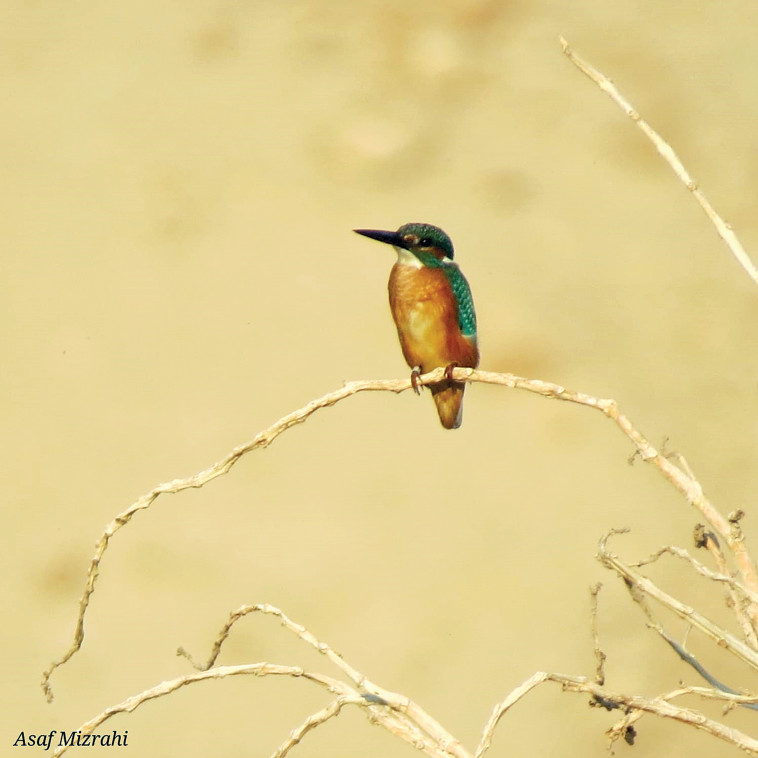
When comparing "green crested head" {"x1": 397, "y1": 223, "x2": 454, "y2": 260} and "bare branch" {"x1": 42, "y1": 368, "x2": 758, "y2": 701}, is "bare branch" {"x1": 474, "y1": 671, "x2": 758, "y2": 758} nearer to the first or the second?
"bare branch" {"x1": 42, "y1": 368, "x2": 758, "y2": 701}

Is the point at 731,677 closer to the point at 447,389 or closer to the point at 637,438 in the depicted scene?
the point at 447,389

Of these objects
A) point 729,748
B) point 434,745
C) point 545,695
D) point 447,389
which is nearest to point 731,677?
point 729,748

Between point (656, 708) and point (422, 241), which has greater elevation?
point (422, 241)

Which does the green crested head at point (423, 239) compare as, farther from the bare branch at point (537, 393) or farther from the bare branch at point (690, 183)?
the bare branch at point (690, 183)

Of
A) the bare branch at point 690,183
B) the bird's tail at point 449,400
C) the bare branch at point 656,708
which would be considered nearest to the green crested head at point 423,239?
the bird's tail at point 449,400

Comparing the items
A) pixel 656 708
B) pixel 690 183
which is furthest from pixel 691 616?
pixel 690 183

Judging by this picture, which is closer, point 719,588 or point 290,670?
point 290,670

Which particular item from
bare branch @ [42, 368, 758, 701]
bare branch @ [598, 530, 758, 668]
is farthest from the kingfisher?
bare branch @ [598, 530, 758, 668]

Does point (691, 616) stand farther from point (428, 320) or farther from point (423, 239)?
point (423, 239)
